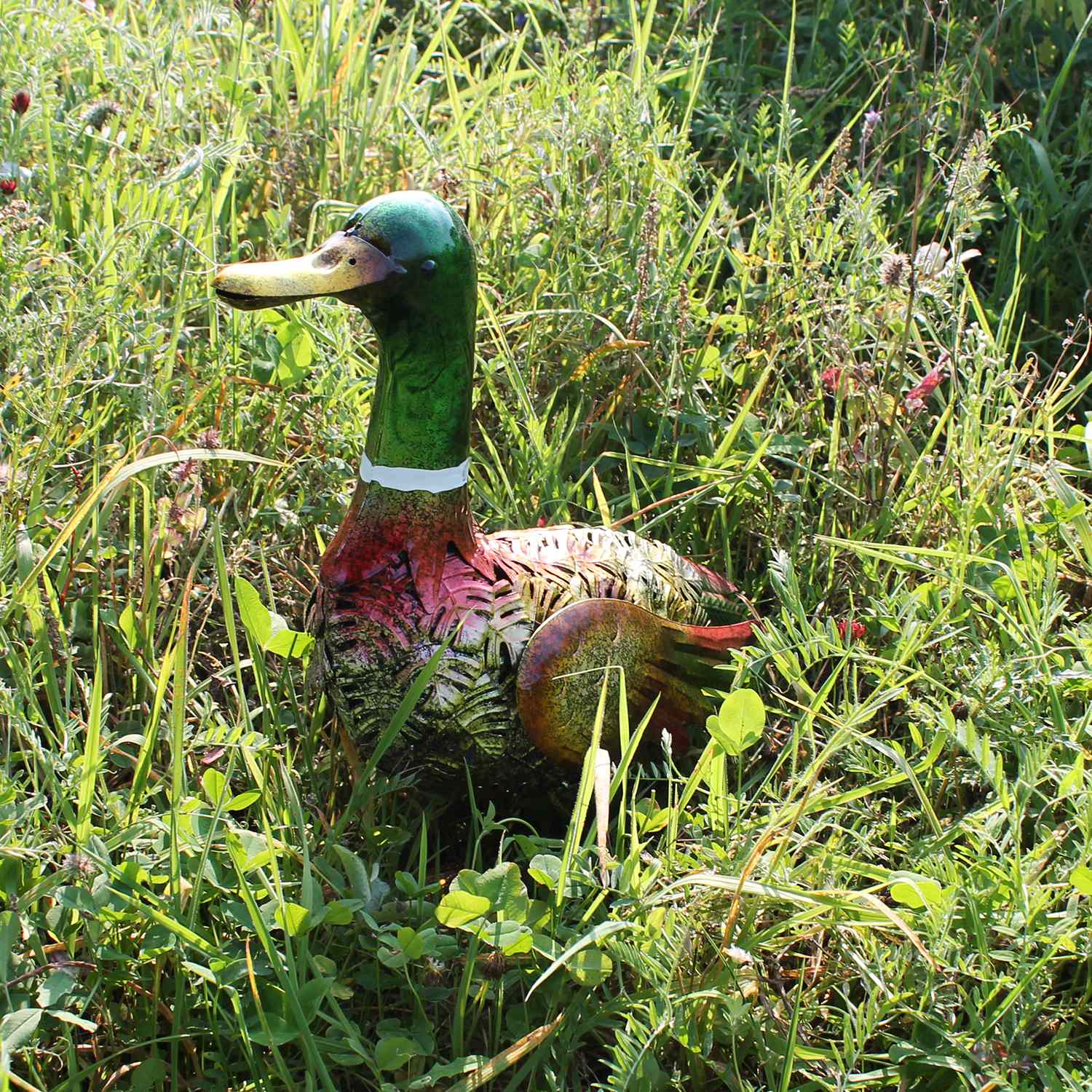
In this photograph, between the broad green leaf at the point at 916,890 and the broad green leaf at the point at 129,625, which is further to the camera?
the broad green leaf at the point at 129,625

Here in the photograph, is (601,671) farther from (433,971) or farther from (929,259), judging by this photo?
(929,259)

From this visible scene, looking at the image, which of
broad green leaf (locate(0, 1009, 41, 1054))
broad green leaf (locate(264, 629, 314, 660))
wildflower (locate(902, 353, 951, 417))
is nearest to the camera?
broad green leaf (locate(0, 1009, 41, 1054))

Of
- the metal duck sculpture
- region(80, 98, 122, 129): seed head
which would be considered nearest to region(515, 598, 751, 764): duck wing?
the metal duck sculpture

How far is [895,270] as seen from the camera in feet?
7.40

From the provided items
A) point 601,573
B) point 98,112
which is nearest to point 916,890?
point 601,573

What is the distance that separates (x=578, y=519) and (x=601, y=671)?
2.32 ft

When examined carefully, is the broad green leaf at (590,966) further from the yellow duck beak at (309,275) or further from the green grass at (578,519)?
the yellow duck beak at (309,275)

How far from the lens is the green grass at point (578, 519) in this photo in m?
1.66

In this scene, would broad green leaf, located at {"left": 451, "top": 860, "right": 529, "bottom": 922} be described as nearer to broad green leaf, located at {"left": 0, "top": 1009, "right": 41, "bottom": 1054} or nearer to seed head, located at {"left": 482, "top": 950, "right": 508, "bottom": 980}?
seed head, located at {"left": 482, "top": 950, "right": 508, "bottom": 980}

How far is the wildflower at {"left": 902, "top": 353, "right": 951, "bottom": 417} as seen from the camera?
241 centimetres

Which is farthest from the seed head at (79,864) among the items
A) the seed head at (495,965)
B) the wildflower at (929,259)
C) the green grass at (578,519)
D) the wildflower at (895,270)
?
the wildflower at (929,259)

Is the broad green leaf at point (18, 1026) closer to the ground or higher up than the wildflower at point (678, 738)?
closer to the ground

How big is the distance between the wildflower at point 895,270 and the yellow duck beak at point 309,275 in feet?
2.96

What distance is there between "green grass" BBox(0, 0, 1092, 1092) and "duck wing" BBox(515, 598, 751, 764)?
110mm
